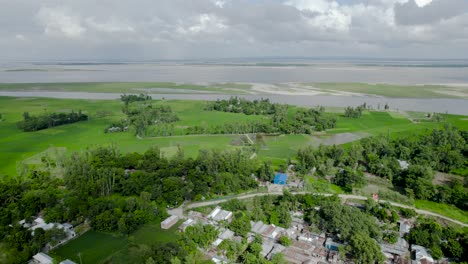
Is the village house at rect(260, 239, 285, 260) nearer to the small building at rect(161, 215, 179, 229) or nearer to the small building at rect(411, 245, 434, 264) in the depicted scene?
the small building at rect(161, 215, 179, 229)

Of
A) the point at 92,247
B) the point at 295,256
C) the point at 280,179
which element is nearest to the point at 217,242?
the point at 295,256

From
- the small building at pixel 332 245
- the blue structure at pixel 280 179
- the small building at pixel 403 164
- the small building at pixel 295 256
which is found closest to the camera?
the small building at pixel 295 256

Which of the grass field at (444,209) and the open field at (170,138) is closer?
the grass field at (444,209)

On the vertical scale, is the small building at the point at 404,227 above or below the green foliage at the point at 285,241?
above

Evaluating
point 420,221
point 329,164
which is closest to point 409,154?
point 329,164

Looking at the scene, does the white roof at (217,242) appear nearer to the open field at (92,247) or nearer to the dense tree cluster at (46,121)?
the open field at (92,247)

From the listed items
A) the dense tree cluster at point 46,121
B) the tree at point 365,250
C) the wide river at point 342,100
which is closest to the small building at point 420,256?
Result: the tree at point 365,250
